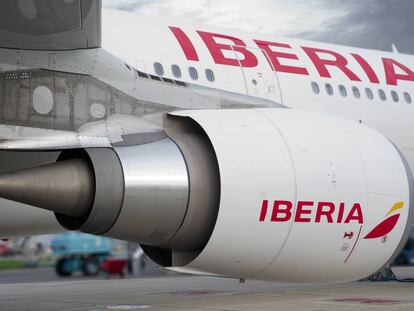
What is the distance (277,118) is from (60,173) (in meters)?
1.80

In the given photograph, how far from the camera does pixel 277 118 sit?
625 cm

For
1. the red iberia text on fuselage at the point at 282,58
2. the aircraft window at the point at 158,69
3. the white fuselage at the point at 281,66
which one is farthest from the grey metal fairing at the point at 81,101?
the red iberia text on fuselage at the point at 282,58

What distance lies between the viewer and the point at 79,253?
29.2m

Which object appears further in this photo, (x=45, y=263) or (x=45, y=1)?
(x=45, y=263)

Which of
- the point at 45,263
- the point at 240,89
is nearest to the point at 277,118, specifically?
the point at 240,89

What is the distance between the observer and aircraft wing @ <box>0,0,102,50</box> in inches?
227

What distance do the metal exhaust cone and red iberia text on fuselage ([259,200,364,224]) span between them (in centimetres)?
130

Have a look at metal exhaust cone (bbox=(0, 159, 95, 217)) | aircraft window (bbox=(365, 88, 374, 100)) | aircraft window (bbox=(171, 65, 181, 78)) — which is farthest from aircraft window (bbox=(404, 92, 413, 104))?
metal exhaust cone (bbox=(0, 159, 95, 217))

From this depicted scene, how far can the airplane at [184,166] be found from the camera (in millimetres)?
5660

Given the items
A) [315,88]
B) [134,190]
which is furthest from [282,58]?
[134,190]

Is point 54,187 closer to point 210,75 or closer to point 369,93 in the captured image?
point 210,75

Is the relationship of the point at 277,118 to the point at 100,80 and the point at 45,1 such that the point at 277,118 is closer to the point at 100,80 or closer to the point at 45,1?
the point at 100,80

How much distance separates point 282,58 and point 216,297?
354 cm

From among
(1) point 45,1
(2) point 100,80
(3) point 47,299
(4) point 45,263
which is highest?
(1) point 45,1
